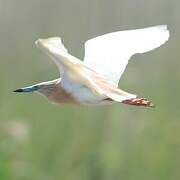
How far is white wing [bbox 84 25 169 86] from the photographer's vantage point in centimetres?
62

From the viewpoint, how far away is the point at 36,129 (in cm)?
158

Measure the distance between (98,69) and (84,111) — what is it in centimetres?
98

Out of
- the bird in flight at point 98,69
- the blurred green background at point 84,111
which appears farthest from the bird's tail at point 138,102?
the blurred green background at point 84,111

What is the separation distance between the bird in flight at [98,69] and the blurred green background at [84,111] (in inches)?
22.8

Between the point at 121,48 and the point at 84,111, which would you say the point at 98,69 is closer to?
the point at 121,48

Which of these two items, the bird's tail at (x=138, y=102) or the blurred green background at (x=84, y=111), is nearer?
the bird's tail at (x=138, y=102)

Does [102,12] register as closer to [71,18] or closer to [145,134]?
[71,18]

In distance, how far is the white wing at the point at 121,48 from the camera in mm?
624

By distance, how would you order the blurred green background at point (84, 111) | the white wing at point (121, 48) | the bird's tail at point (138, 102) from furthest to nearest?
the blurred green background at point (84, 111) → the white wing at point (121, 48) → the bird's tail at point (138, 102)

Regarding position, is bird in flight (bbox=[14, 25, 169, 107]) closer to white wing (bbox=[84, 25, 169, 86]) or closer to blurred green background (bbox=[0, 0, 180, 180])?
white wing (bbox=[84, 25, 169, 86])

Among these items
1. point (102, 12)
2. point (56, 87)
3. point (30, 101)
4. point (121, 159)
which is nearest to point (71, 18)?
point (102, 12)

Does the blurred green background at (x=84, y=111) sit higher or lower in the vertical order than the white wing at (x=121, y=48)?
lower

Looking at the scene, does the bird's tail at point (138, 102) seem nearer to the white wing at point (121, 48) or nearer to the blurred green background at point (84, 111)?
the white wing at point (121, 48)

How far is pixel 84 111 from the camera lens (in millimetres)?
1589
